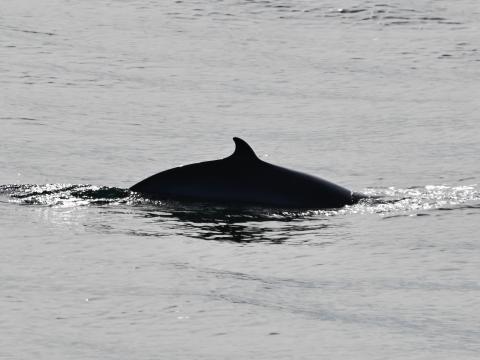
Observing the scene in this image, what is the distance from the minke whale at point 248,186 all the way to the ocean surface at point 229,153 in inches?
7.7

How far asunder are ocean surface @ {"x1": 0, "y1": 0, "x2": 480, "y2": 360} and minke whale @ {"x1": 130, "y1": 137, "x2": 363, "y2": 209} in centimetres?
20

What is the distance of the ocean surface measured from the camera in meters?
9.22

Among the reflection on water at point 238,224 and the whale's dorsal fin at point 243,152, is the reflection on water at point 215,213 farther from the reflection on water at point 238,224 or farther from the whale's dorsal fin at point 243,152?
the whale's dorsal fin at point 243,152

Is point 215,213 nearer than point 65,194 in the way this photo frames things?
Yes

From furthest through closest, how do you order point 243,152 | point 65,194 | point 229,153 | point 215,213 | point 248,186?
point 229,153 < point 65,194 < point 248,186 < point 243,152 < point 215,213

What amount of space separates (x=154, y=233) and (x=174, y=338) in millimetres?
3087

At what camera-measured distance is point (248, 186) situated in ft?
42.3

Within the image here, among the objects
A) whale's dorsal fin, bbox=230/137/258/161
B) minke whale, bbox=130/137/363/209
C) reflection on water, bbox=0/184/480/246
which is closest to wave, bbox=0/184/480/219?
reflection on water, bbox=0/184/480/246

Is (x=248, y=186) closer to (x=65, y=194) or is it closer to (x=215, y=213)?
(x=215, y=213)

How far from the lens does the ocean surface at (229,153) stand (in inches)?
363

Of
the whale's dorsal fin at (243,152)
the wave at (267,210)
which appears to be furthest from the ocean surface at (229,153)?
the whale's dorsal fin at (243,152)

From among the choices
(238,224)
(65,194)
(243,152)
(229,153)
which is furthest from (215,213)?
(229,153)

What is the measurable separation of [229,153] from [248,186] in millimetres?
2969

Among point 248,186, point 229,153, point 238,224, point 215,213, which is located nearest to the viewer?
point 238,224
